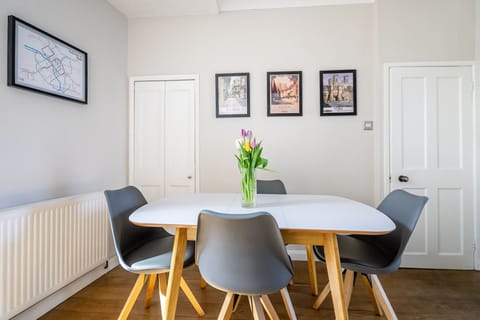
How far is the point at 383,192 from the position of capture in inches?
100

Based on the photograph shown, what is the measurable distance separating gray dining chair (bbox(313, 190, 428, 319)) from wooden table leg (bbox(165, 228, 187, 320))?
0.89 m

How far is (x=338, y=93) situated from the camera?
265 cm

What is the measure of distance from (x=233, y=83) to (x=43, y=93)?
1.71m

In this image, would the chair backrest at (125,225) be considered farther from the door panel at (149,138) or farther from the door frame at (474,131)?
the door frame at (474,131)

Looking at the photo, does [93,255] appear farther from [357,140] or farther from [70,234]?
[357,140]

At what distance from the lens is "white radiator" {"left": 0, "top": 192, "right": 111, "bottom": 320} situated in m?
1.44

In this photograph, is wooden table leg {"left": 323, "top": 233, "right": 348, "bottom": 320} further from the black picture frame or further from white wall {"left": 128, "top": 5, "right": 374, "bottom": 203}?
the black picture frame

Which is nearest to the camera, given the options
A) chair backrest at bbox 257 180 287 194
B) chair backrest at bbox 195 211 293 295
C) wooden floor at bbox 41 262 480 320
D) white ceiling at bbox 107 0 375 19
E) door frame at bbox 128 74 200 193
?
chair backrest at bbox 195 211 293 295

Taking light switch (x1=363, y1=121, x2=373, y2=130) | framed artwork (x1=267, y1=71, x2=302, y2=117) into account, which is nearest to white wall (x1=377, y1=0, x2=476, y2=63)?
light switch (x1=363, y1=121, x2=373, y2=130)

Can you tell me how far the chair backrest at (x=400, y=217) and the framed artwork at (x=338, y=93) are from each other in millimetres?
1192

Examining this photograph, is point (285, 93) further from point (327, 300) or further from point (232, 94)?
point (327, 300)

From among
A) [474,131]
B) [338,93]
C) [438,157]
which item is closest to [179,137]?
[338,93]

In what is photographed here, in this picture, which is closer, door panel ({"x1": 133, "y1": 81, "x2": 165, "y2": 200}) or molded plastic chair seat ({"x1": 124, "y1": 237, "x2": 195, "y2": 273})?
molded plastic chair seat ({"x1": 124, "y1": 237, "x2": 195, "y2": 273})

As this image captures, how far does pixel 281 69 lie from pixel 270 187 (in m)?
1.34
